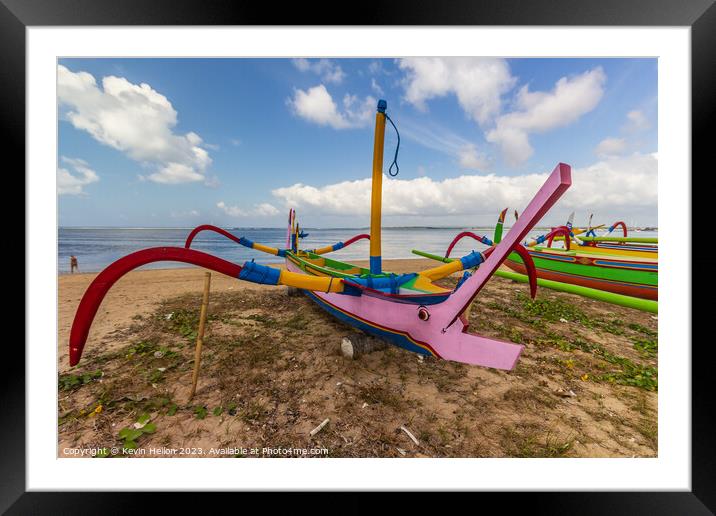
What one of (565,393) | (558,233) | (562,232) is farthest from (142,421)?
(558,233)

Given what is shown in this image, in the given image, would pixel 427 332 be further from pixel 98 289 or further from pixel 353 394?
pixel 98 289

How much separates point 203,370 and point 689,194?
4.13 meters

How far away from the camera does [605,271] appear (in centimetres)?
444

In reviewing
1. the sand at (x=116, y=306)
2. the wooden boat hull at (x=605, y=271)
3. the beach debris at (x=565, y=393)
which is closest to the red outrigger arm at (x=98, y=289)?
the sand at (x=116, y=306)

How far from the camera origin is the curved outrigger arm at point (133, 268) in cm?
123

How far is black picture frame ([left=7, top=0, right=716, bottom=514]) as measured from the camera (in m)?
1.16

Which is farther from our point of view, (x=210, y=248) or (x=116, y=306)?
(x=210, y=248)

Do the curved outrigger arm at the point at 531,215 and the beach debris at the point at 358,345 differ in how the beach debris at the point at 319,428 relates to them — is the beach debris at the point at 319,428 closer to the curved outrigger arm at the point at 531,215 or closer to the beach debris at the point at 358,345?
the beach debris at the point at 358,345

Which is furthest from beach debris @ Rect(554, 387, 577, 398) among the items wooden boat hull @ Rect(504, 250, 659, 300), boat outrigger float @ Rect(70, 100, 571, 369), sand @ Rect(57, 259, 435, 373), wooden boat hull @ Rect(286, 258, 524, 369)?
sand @ Rect(57, 259, 435, 373)

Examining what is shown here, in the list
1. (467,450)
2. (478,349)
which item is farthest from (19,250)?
(467,450)

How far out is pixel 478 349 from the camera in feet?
4.39

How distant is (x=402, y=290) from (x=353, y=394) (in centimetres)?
110
